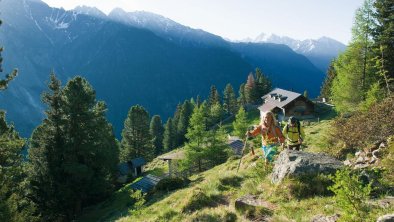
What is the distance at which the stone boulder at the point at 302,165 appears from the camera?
32.9 feet

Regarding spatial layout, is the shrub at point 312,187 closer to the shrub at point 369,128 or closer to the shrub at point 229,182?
the shrub at point 229,182

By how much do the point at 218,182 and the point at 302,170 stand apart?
14.1 ft

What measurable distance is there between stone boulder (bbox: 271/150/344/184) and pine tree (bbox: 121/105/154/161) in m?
63.4

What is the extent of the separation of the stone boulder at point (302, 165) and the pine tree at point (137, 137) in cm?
6339

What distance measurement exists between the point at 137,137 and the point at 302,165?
218ft

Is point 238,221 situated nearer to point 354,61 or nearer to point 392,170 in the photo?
point 392,170

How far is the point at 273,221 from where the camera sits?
8422 mm

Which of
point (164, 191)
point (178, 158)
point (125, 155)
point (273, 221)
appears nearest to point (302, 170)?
point (273, 221)

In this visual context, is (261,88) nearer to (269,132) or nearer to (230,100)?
(230,100)

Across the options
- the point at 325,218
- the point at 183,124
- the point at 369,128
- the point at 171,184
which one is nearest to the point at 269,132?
the point at 325,218

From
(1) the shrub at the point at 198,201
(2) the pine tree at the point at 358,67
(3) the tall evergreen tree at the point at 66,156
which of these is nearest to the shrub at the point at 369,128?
(1) the shrub at the point at 198,201

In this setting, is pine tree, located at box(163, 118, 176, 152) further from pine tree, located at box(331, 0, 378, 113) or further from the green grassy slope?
the green grassy slope

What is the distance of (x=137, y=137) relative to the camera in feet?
245

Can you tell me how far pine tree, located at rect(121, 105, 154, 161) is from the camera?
72812mm
